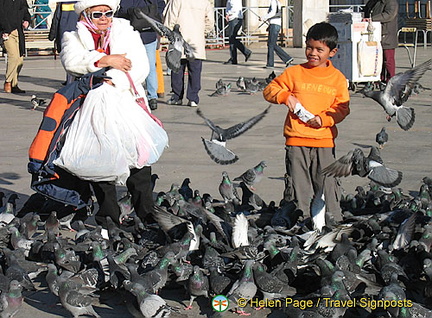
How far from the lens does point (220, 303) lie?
188 inches

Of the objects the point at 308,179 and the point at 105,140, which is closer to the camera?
the point at 105,140

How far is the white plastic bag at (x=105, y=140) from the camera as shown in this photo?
5.86 meters

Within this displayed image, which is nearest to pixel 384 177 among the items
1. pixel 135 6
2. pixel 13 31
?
pixel 135 6

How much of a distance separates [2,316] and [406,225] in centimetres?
258

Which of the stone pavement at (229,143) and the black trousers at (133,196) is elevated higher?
the black trousers at (133,196)

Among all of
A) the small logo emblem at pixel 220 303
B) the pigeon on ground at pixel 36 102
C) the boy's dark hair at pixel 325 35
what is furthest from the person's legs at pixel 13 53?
the small logo emblem at pixel 220 303

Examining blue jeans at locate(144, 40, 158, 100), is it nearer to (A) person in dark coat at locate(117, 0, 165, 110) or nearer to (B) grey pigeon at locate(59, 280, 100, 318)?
(A) person in dark coat at locate(117, 0, 165, 110)

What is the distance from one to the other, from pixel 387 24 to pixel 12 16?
6790 mm

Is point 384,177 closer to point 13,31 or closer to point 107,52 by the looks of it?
point 107,52

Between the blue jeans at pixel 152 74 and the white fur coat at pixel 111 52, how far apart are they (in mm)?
6620

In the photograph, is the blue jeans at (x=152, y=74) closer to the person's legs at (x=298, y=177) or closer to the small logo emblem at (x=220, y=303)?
the person's legs at (x=298, y=177)

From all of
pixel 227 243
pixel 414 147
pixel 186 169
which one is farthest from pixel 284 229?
pixel 414 147

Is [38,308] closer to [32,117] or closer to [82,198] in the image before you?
[82,198]

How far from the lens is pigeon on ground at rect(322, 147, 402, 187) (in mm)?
5855
